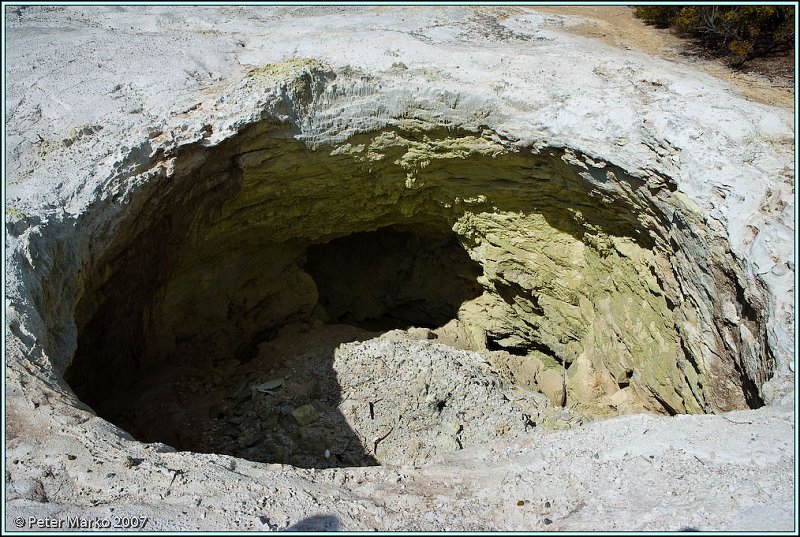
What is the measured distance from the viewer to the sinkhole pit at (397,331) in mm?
6332

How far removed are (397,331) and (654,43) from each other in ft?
18.7

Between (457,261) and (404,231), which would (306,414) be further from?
(457,261)

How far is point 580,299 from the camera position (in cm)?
831

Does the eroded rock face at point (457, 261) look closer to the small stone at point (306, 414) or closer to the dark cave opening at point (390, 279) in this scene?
the dark cave opening at point (390, 279)

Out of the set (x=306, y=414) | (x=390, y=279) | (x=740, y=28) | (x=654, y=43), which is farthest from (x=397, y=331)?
(x=740, y=28)

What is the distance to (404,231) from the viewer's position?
9969 mm

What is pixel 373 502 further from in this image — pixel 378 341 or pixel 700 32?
pixel 700 32

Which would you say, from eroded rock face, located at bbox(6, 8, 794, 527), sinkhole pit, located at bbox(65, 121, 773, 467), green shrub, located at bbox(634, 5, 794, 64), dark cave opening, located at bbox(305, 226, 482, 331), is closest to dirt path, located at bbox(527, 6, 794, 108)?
green shrub, located at bbox(634, 5, 794, 64)

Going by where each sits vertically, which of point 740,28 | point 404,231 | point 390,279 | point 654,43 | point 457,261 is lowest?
point 390,279

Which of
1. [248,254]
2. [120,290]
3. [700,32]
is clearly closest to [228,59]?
[248,254]

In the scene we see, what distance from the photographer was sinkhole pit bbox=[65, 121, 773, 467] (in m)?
6.33

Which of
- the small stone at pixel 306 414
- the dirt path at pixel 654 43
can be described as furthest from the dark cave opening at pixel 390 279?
the dirt path at pixel 654 43

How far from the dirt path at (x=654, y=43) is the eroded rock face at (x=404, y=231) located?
2.51ft

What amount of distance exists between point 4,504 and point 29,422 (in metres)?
0.65
